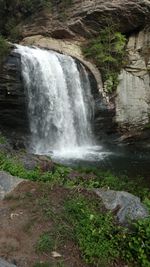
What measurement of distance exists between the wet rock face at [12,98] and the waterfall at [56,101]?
36 centimetres

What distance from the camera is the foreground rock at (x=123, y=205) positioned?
5336mm

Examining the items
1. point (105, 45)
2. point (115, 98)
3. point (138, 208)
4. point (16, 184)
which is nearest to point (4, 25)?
point (105, 45)

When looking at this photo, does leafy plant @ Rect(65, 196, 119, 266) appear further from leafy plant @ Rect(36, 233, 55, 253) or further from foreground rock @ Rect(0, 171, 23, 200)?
foreground rock @ Rect(0, 171, 23, 200)

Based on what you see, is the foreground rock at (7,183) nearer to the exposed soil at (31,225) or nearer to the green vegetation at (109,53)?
the exposed soil at (31,225)

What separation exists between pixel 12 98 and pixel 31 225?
10.0 meters

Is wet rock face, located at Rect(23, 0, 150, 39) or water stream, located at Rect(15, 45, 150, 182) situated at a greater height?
wet rock face, located at Rect(23, 0, 150, 39)

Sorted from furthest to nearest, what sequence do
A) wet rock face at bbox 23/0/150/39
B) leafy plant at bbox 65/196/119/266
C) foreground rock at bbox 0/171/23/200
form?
wet rock face at bbox 23/0/150/39 → foreground rock at bbox 0/171/23/200 → leafy plant at bbox 65/196/119/266

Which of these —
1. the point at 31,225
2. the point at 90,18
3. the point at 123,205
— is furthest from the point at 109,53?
the point at 31,225

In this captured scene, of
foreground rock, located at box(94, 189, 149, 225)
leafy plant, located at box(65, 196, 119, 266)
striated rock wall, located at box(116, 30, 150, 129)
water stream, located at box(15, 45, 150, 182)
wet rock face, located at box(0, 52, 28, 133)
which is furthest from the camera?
striated rock wall, located at box(116, 30, 150, 129)

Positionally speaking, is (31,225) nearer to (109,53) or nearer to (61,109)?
(61,109)

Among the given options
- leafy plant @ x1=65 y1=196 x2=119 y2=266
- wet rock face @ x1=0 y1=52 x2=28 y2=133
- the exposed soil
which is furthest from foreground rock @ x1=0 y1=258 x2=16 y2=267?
wet rock face @ x1=0 y1=52 x2=28 y2=133

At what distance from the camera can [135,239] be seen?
4934 mm

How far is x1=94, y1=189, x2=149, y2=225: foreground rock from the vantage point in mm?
5336

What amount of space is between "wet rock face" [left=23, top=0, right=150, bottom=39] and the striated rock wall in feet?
4.92
